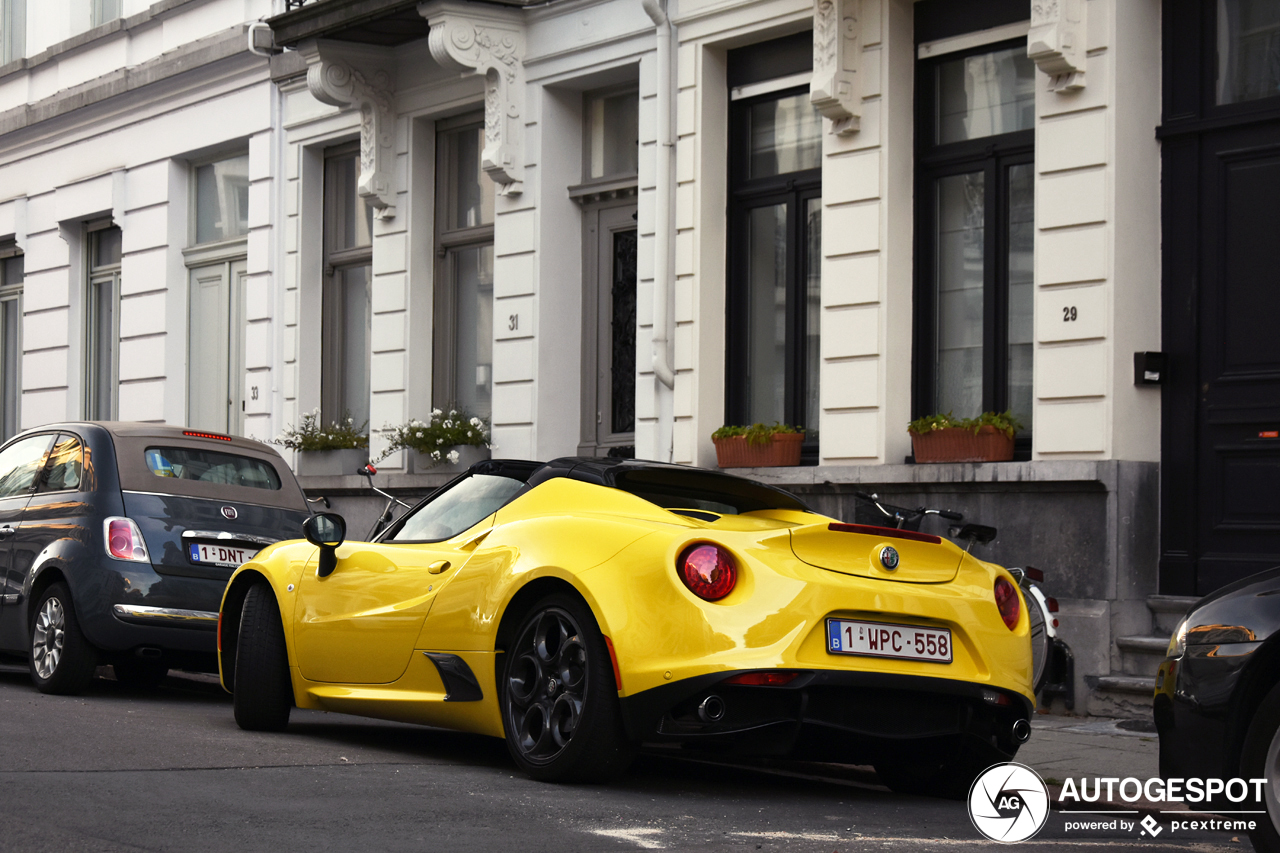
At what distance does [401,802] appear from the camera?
243 inches

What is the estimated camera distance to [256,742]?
26.1 ft

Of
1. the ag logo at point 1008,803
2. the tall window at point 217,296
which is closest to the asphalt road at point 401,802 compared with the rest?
the ag logo at point 1008,803

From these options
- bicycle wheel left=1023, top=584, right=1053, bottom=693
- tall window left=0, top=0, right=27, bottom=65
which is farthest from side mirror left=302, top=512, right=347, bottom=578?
tall window left=0, top=0, right=27, bottom=65

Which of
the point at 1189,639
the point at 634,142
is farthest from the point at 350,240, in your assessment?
the point at 1189,639

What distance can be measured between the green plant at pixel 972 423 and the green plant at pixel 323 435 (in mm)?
7158

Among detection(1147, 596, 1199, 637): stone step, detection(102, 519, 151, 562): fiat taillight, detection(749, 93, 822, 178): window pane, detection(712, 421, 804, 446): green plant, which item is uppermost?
detection(749, 93, 822, 178): window pane

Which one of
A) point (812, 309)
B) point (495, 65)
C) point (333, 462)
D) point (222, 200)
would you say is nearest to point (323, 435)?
point (333, 462)

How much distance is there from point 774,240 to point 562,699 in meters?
7.88

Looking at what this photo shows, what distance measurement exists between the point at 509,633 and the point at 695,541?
38.8 inches

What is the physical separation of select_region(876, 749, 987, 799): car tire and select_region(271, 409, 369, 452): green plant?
11.1 metres

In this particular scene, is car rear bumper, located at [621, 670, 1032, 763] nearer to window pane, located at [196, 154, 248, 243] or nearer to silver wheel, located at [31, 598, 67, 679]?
silver wheel, located at [31, 598, 67, 679]

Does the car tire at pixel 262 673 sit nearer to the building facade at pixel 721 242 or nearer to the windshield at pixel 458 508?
the windshield at pixel 458 508

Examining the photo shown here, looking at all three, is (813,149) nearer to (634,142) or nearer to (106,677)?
(634,142)

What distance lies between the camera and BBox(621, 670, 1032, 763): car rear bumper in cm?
631
